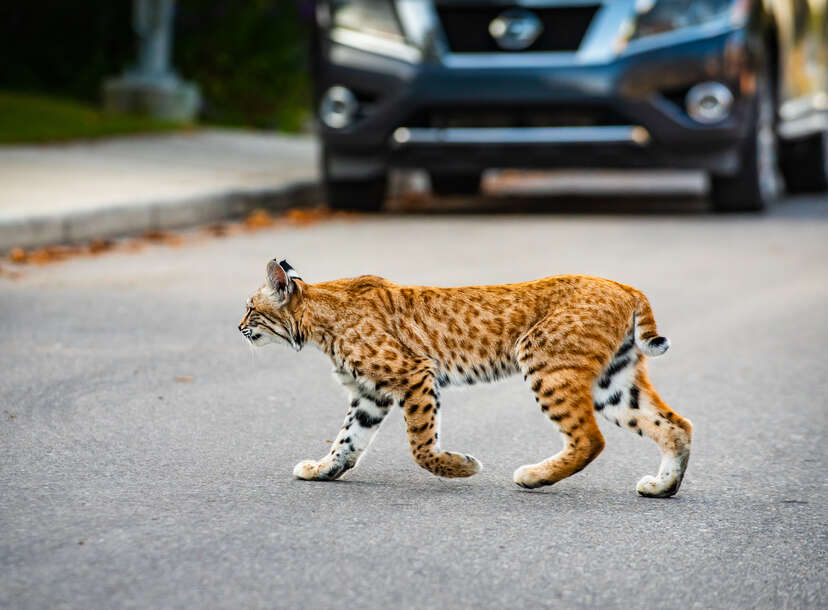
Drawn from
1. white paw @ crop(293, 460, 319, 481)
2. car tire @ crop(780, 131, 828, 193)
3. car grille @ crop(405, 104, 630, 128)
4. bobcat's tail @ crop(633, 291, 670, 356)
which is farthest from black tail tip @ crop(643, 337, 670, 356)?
car tire @ crop(780, 131, 828, 193)

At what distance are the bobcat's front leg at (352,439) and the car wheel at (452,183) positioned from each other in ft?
30.4

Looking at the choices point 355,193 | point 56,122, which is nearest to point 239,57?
point 56,122

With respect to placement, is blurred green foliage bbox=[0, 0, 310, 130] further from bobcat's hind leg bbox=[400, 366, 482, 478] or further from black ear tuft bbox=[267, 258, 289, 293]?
bobcat's hind leg bbox=[400, 366, 482, 478]

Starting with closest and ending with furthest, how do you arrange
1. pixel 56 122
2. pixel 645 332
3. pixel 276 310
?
pixel 645 332 < pixel 276 310 < pixel 56 122

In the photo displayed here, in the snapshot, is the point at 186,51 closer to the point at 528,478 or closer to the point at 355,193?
the point at 355,193

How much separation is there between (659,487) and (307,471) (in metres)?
1.02

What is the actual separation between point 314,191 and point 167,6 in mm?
5746

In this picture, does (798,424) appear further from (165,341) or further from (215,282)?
(215,282)

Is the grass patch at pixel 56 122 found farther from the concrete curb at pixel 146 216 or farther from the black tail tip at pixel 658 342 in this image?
the black tail tip at pixel 658 342

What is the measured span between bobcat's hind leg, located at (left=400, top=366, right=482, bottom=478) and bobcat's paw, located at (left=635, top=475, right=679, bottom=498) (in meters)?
0.52

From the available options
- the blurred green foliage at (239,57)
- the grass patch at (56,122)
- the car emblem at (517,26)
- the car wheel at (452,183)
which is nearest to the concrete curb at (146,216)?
the car wheel at (452,183)

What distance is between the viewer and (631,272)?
8422mm

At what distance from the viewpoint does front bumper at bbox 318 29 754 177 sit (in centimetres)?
1034

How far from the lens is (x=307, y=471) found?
4246mm
